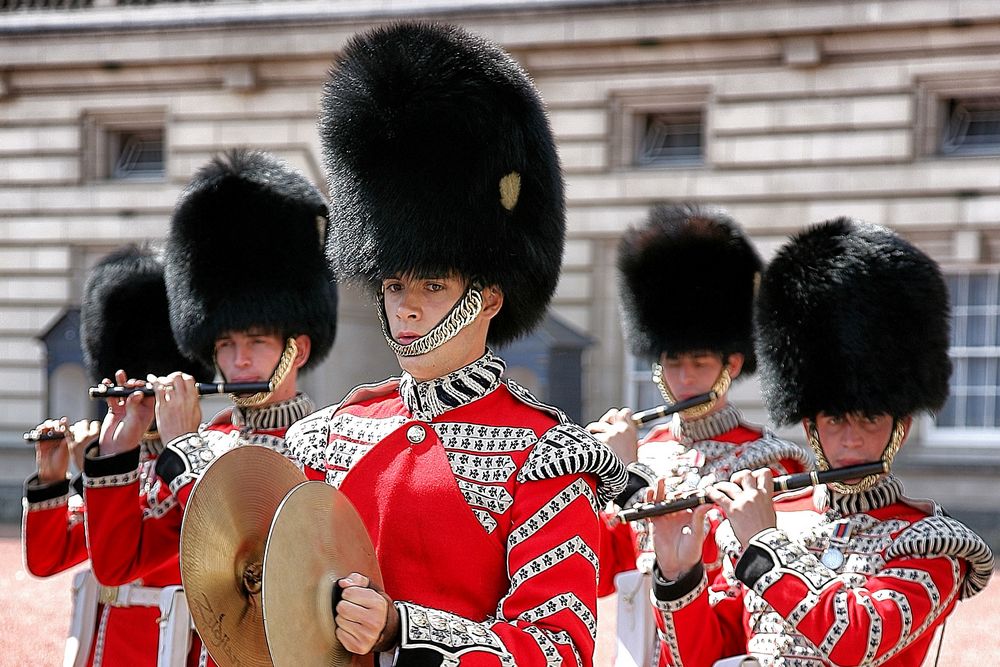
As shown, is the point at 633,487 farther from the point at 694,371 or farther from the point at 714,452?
the point at 694,371

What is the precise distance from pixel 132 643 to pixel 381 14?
1036 cm

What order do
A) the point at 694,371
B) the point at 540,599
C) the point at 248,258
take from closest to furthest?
the point at 540,599 < the point at 248,258 < the point at 694,371

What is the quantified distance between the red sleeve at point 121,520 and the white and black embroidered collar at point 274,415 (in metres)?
0.40

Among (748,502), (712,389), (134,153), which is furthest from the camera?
(134,153)

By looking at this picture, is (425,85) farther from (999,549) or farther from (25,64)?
(25,64)

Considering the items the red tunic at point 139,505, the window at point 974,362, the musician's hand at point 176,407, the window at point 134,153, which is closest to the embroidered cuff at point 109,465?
the red tunic at point 139,505

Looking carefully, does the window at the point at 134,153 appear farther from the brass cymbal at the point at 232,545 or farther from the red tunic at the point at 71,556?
the brass cymbal at the point at 232,545

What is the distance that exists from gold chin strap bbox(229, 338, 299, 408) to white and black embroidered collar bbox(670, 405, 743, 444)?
4.90ft

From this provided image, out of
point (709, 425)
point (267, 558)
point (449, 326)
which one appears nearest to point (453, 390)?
point (449, 326)

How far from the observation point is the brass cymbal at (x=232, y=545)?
254cm

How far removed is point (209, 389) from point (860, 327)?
194 cm

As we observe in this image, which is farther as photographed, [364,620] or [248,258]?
[248,258]

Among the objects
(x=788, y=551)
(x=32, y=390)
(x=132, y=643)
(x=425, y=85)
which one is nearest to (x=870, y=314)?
(x=788, y=551)

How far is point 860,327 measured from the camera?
396cm
